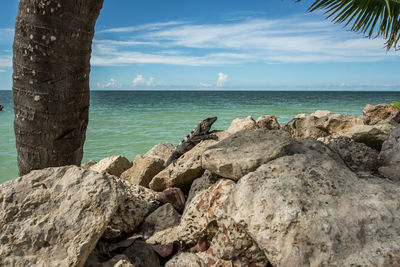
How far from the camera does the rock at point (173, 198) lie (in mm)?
2580

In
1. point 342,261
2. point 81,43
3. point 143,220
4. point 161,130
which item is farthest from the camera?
point 161,130

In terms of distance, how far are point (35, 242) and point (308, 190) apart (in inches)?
64.9

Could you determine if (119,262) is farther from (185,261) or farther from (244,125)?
(244,125)

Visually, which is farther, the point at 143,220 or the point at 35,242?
the point at 143,220

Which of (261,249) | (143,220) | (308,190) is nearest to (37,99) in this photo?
(143,220)

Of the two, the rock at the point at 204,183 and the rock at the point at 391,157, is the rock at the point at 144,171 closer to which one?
the rock at the point at 204,183

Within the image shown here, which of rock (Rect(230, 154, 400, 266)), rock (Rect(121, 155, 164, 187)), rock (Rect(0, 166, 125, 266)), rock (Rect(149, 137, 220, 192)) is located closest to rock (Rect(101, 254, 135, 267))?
rock (Rect(0, 166, 125, 266))

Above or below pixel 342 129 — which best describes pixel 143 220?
below

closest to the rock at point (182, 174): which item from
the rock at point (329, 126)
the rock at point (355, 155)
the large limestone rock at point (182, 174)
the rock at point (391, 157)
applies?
the large limestone rock at point (182, 174)

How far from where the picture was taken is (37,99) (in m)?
2.16

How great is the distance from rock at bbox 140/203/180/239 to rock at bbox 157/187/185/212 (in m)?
0.17

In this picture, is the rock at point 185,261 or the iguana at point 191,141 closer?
the rock at point 185,261

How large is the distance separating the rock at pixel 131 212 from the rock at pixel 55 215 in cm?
33

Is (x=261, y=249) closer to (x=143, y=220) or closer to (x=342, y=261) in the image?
(x=342, y=261)
